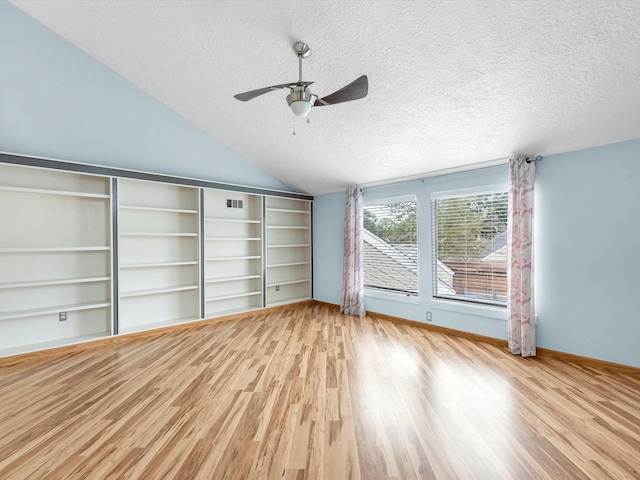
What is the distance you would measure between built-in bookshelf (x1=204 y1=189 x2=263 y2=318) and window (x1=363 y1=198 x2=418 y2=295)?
6.69 feet

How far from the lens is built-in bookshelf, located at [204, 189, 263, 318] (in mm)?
4855

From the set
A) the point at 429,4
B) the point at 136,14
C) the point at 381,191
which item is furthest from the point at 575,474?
the point at 136,14

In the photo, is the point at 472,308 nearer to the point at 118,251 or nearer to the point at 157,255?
the point at 157,255

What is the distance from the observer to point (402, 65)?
2.61 m

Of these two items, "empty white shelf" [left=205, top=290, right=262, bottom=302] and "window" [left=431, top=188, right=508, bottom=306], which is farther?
"empty white shelf" [left=205, top=290, right=262, bottom=302]

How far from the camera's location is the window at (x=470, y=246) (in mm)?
3739

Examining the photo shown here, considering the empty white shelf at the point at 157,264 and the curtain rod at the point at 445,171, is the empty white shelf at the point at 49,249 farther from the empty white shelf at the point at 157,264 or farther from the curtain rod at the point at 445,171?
the curtain rod at the point at 445,171

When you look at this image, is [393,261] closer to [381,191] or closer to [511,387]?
[381,191]

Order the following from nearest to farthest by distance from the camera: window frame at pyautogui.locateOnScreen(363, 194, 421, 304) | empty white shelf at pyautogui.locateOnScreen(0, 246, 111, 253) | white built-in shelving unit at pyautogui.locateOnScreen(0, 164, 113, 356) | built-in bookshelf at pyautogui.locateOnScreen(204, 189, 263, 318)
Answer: empty white shelf at pyautogui.locateOnScreen(0, 246, 111, 253)
white built-in shelving unit at pyautogui.locateOnScreen(0, 164, 113, 356)
window frame at pyautogui.locateOnScreen(363, 194, 421, 304)
built-in bookshelf at pyautogui.locateOnScreen(204, 189, 263, 318)

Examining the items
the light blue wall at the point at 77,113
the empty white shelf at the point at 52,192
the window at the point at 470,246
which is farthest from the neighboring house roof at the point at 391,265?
the empty white shelf at the point at 52,192

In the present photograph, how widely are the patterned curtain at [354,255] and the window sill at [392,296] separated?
150 millimetres

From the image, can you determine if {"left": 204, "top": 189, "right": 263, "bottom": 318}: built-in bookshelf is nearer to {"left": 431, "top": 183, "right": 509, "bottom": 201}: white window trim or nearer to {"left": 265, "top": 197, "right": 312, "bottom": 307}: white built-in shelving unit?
{"left": 265, "top": 197, "right": 312, "bottom": 307}: white built-in shelving unit

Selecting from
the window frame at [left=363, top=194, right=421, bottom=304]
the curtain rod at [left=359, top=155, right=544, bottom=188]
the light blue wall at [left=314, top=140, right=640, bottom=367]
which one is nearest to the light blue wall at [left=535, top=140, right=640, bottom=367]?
the light blue wall at [left=314, top=140, right=640, bottom=367]

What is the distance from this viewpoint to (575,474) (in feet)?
5.21
